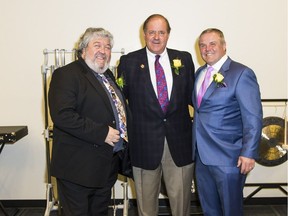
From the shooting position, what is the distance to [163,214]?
10.8 ft

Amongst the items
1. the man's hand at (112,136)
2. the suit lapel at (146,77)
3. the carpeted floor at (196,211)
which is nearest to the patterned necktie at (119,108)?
the man's hand at (112,136)

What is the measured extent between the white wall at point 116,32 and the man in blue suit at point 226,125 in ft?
3.96

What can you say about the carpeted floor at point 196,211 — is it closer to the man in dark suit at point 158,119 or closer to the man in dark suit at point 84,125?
the man in dark suit at point 158,119

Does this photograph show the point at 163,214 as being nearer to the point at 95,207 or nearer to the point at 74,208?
the point at 95,207

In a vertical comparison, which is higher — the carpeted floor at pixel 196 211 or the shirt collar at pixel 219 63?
the shirt collar at pixel 219 63

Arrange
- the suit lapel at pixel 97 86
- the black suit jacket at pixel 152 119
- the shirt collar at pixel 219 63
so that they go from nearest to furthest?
the suit lapel at pixel 97 86
the shirt collar at pixel 219 63
the black suit jacket at pixel 152 119

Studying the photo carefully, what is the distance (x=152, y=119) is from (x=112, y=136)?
48 cm

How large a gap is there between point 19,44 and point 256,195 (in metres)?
3.10

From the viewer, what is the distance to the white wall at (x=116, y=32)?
3.31m

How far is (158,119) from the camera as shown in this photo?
237cm

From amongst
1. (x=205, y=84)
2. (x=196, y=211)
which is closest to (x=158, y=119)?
(x=205, y=84)

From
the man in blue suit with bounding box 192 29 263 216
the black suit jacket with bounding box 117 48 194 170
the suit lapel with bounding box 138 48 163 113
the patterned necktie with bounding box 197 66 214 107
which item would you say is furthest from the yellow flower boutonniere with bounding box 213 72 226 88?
the suit lapel with bounding box 138 48 163 113

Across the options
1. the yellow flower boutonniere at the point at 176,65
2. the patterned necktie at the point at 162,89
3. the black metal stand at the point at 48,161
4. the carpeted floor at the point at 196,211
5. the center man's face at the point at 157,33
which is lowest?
the carpeted floor at the point at 196,211

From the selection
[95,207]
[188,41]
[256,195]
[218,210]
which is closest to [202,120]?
[218,210]
